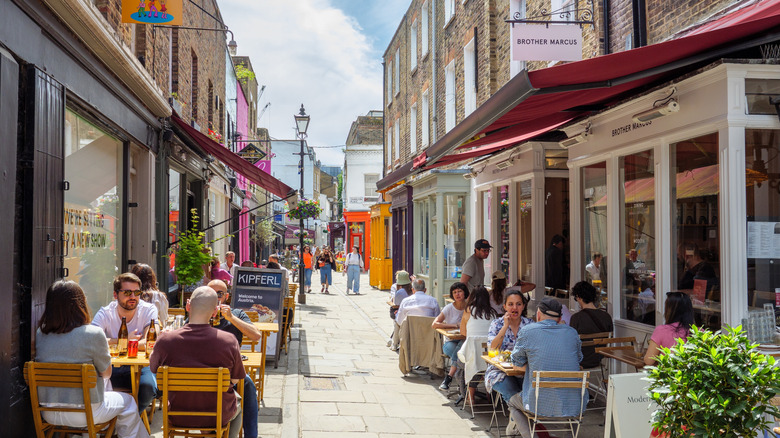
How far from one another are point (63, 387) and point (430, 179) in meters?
12.8

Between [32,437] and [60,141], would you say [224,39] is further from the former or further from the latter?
[32,437]

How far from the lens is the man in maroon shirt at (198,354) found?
467 cm

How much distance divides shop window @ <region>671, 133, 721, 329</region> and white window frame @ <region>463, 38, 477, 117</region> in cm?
882

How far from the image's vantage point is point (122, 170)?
8.56m

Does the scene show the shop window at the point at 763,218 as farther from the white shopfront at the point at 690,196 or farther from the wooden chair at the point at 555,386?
the wooden chair at the point at 555,386

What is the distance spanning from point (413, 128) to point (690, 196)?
53.8 feet

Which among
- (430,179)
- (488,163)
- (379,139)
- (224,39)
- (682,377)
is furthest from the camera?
(379,139)

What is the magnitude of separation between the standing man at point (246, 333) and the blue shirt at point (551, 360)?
2321 millimetres

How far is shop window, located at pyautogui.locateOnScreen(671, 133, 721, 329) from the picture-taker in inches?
232

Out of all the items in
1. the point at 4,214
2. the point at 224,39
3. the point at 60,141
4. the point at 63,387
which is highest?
the point at 224,39

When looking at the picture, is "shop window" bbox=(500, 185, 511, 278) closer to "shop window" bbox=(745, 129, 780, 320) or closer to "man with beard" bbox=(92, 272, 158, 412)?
"shop window" bbox=(745, 129, 780, 320)

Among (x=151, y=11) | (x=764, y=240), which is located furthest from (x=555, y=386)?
(x=151, y=11)

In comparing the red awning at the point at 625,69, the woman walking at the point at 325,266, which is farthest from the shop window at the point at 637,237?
the woman walking at the point at 325,266

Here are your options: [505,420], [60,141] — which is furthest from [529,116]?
[60,141]
